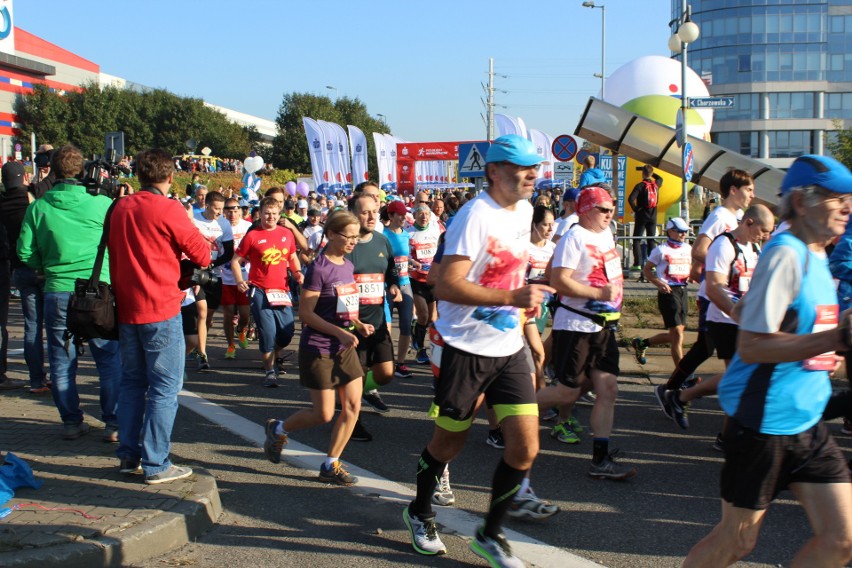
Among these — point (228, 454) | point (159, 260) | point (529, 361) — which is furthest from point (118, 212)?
point (529, 361)

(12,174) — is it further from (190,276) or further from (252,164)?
(252,164)

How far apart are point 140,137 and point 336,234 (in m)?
74.5

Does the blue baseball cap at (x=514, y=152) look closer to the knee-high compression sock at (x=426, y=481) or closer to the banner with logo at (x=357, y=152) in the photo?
the knee-high compression sock at (x=426, y=481)

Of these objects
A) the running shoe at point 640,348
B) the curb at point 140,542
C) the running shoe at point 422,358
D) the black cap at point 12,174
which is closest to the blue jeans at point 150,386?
the curb at point 140,542

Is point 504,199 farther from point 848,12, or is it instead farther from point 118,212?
point 848,12

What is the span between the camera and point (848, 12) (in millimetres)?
74562

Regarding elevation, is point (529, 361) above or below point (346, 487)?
above

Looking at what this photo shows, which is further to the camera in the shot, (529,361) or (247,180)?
(247,180)

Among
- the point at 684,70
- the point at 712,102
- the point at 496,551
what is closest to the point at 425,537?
the point at 496,551

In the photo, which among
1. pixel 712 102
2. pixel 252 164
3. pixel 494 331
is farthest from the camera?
pixel 252 164

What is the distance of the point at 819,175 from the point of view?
2898mm

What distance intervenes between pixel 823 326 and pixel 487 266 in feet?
4.74

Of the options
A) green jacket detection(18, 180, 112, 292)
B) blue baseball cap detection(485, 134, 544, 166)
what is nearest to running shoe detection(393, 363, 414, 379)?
green jacket detection(18, 180, 112, 292)

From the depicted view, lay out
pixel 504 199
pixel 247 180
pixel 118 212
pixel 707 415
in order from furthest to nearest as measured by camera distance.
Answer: pixel 247 180 < pixel 707 415 < pixel 118 212 < pixel 504 199
